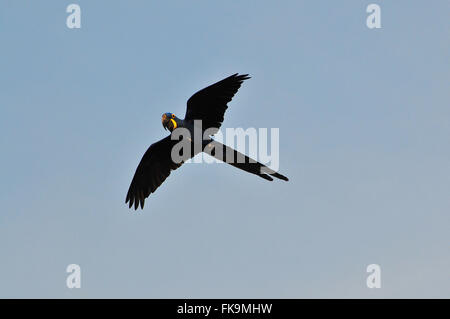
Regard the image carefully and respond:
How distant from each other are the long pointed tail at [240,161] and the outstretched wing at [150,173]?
2266 mm

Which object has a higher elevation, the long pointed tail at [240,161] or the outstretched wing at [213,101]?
the outstretched wing at [213,101]

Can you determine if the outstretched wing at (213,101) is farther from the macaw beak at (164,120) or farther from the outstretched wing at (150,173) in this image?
the outstretched wing at (150,173)

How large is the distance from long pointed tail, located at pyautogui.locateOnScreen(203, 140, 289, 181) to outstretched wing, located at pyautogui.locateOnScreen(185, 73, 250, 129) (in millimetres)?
642

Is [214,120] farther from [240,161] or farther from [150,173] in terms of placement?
[150,173]

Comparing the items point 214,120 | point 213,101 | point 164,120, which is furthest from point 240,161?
point 164,120

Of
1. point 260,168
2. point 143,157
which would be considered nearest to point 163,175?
point 143,157

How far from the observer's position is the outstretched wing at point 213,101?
52.9 ft

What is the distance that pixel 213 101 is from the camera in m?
16.5

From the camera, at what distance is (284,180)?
16.2 metres

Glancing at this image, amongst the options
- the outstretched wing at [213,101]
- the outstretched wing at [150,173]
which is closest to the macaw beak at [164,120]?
the outstretched wing at [213,101]

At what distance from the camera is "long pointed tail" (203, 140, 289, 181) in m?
16.2

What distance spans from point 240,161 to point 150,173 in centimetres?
376
